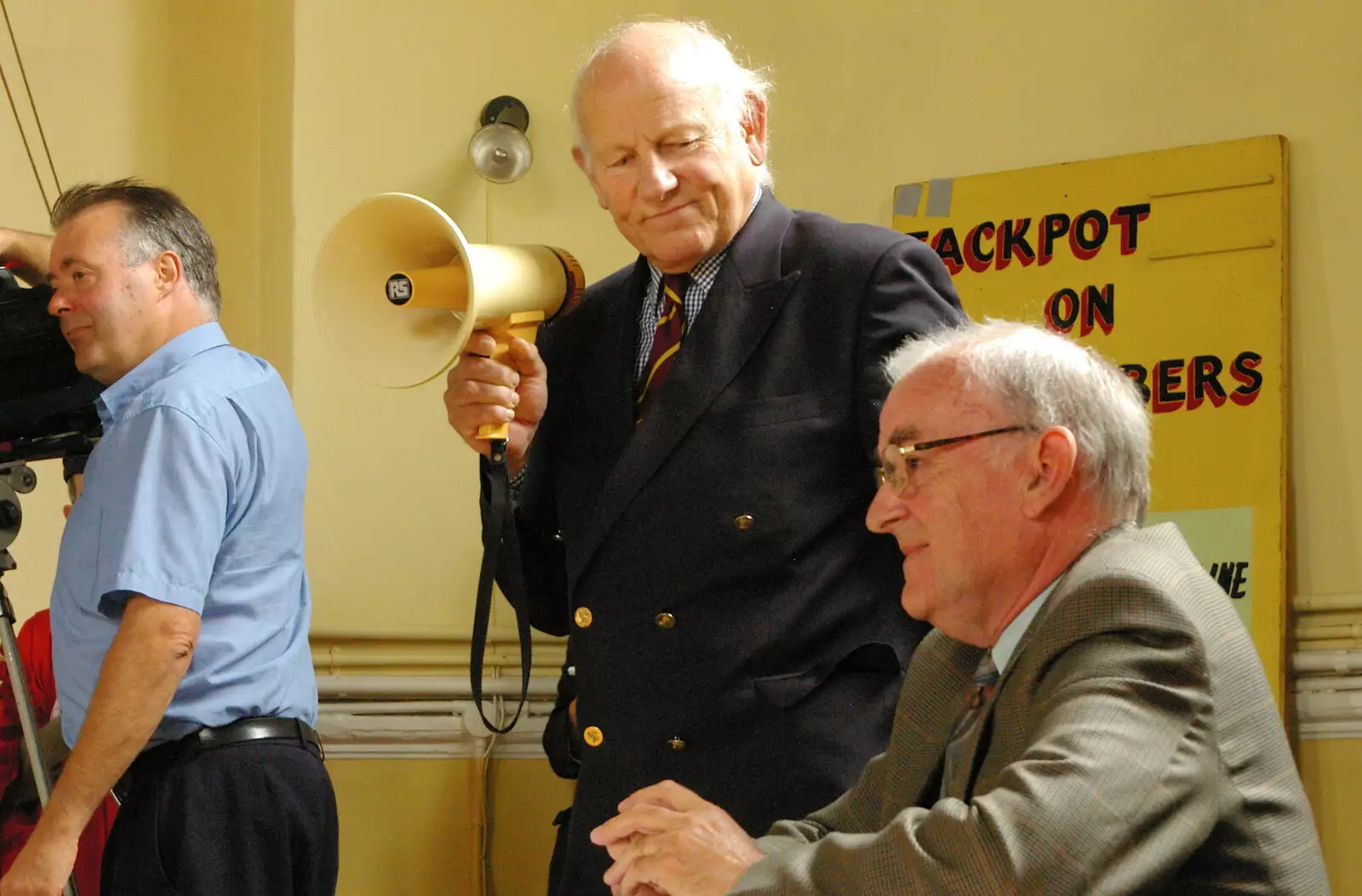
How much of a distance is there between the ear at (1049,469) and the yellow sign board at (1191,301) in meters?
1.85

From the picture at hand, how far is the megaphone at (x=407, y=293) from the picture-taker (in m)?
2.08

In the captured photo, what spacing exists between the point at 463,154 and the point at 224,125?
2.29ft

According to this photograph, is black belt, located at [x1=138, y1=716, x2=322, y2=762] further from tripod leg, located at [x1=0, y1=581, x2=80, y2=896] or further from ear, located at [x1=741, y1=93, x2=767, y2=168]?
ear, located at [x1=741, y1=93, x2=767, y2=168]

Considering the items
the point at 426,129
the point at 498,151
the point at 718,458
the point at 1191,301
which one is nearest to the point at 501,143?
the point at 498,151

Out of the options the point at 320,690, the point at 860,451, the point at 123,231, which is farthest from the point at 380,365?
the point at 320,690

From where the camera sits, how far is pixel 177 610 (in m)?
2.34

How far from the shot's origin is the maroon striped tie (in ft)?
7.11

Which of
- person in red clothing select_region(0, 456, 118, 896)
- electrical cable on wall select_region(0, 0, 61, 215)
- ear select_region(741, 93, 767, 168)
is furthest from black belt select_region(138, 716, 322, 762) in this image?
electrical cable on wall select_region(0, 0, 61, 215)

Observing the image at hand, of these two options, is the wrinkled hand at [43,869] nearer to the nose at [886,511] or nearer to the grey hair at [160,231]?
the grey hair at [160,231]

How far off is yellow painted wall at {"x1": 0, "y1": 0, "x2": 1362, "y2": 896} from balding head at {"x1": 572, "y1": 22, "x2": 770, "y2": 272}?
171cm

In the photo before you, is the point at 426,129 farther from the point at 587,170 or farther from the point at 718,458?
the point at 718,458

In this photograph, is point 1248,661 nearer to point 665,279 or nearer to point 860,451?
point 860,451

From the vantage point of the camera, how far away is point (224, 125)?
4129 millimetres

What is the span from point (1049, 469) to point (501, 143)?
2475 mm
